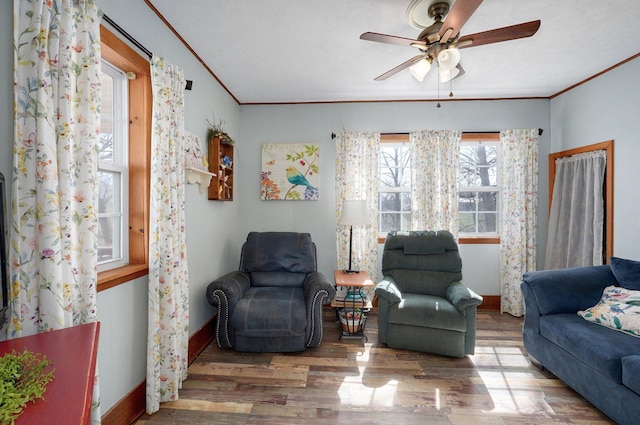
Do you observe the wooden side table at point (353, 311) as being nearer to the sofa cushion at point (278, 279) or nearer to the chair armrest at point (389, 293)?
the chair armrest at point (389, 293)

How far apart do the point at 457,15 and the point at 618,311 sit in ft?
7.49

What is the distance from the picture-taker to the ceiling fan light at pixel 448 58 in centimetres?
189

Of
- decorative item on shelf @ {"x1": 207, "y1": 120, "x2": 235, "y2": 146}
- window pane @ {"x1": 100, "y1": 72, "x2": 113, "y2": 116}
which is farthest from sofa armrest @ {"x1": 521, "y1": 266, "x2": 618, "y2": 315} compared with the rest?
window pane @ {"x1": 100, "y1": 72, "x2": 113, "y2": 116}

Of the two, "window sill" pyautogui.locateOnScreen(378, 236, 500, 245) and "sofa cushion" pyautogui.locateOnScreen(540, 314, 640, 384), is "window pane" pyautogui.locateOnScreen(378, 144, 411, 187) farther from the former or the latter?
"sofa cushion" pyautogui.locateOnScreen(540, 314, 640, 384)

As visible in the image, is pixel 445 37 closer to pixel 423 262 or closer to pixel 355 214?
pixel 355 214

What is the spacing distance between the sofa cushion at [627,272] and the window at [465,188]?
145 centimetres

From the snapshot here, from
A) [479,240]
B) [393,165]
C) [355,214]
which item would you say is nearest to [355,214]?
[355,214]

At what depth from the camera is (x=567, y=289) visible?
2.37m

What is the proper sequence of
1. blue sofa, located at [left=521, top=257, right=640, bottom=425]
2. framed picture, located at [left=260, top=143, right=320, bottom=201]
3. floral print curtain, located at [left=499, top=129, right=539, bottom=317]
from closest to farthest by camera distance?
1. blue sofa, located at [left=521, top=257, right=640, bottom=425]
2. floral print curtain, located at [left=499, top=129, right=539, bottom=317]
3. framed picture, located at [left=260, top=143, right=320, bottom=201]

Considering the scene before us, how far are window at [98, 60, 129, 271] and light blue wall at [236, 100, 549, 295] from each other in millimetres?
1942

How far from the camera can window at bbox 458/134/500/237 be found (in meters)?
3.85

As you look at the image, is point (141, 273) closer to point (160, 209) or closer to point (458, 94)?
point (160, 209)

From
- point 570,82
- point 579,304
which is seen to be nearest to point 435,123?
point 570,82

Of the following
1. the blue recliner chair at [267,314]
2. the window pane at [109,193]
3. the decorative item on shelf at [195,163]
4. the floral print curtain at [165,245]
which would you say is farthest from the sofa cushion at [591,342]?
the window pane at [109,193]
